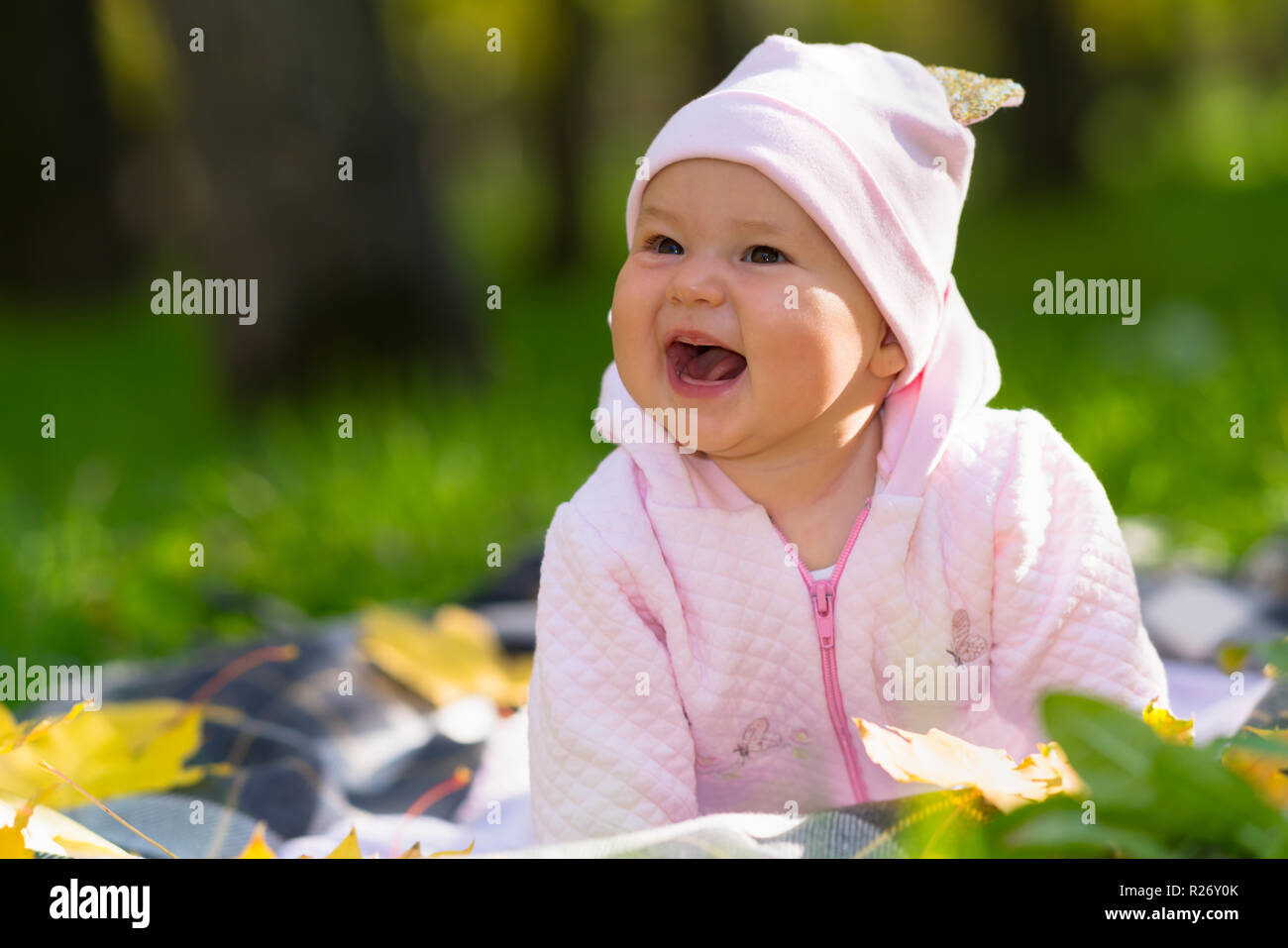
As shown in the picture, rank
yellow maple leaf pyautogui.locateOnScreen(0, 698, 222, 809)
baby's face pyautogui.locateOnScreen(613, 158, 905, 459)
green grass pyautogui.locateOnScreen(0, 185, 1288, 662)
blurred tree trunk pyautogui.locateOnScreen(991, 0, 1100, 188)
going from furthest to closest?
blurred tree trunk pyautogui.locateOnScreen(991, 0, 1100, 188) < green grass pyautogui.locateOnScreen(0, 185, 1288, 662) < yellow maple leaf pyautogui.locateOnScreen(0, 698, 222, 809) < baby's face pyautogui.locateOnScreen(613, 158, 905, 459)

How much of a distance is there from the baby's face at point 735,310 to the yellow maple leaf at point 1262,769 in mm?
691

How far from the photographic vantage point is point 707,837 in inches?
61.1

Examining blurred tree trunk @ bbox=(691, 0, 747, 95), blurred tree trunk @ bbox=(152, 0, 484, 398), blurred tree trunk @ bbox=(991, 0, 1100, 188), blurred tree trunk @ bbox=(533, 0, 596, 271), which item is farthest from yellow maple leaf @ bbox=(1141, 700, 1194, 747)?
blurred tree trunk @ bbox=(991, 0, 1100, 188)

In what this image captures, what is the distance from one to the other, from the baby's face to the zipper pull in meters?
0.23

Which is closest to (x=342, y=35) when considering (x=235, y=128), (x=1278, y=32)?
(x=235, y=128)

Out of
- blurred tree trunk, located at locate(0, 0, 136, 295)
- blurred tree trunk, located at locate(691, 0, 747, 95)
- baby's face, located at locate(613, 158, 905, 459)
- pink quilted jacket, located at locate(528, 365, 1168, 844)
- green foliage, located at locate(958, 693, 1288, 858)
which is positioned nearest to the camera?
green foliage, located at locate(958, 693, 1288, 858)

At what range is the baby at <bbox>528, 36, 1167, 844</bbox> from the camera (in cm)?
195

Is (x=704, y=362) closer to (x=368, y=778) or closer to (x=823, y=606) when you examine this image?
(x=823, y=606)

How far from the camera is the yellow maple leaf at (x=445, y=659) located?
3018 mm

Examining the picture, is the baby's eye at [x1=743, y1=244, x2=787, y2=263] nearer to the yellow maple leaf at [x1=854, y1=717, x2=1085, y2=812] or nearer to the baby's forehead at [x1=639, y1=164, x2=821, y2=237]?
the baby's forehead at [x1=639, y1=164, x2=821, y2=237]

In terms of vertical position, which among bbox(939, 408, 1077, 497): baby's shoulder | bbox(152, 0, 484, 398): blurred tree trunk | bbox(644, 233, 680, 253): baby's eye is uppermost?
bbox(152, 0, 484, 398): blurred tree trunk

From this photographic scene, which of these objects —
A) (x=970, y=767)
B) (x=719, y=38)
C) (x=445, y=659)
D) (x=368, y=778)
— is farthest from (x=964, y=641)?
(x=719, y=38)

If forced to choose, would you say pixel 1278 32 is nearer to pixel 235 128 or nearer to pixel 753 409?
pixel 235 128
